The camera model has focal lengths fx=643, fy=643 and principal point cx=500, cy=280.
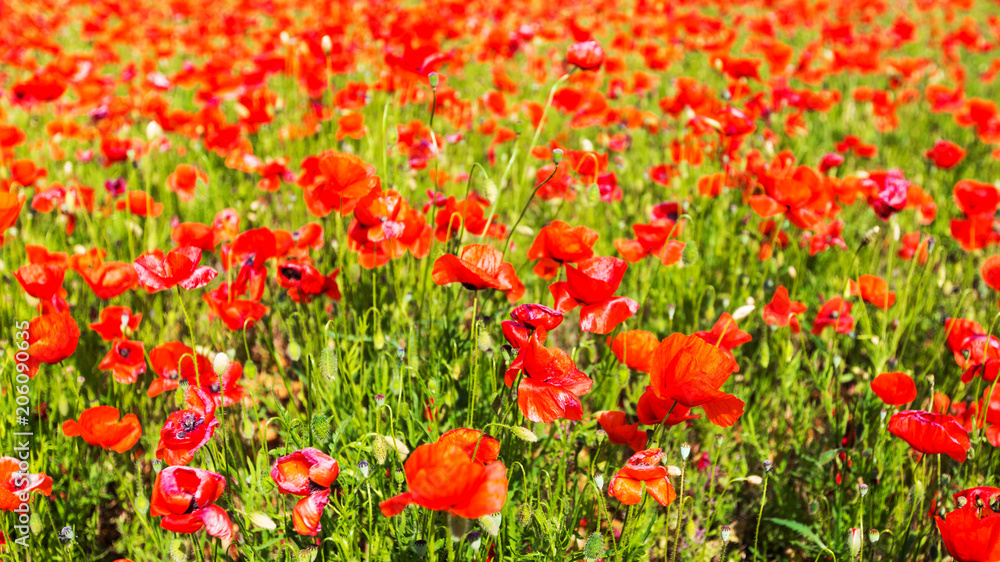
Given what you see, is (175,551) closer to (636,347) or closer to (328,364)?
(328,364)

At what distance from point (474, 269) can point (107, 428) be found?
93 centimetres

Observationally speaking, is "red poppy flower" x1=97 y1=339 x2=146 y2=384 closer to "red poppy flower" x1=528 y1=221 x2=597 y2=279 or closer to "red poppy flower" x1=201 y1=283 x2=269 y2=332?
"red poppy flower" x1=201 y1=283 x2=269 y2=332

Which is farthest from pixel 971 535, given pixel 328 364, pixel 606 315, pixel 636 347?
pixel 328 364

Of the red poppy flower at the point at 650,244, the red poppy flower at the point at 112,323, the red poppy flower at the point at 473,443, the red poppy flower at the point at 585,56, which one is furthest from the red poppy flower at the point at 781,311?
the red poppy flower at the point at 112,323

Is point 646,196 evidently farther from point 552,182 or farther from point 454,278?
point 454,278

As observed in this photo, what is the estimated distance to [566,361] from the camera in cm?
134

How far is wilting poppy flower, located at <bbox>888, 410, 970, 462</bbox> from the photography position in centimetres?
142

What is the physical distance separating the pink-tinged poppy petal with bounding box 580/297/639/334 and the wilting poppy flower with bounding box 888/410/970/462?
2.22 feet

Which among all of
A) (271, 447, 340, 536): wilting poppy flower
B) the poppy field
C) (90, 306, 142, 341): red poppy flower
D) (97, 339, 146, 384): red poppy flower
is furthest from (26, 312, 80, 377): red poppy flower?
(271, 447, 340, 536): wilting poppy flower

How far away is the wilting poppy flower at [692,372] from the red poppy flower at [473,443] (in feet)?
1.18

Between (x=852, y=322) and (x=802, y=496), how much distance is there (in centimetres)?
62

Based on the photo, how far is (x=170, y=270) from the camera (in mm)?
1599

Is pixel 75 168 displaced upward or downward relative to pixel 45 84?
downward

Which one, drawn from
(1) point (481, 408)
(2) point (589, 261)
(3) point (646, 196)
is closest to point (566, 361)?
(2) point (589, 261)
